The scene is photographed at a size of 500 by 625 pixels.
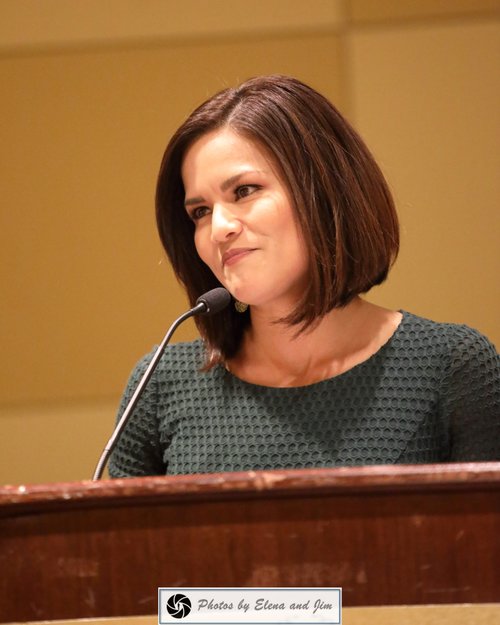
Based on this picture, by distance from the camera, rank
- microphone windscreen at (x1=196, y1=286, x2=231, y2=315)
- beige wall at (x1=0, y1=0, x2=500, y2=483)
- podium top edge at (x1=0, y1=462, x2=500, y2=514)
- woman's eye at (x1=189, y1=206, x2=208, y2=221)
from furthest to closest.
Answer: beige wall at (x1=0, y1=0, x2=500, y2=483)
woman's eye at (x1=189, y1=206, x2=208, y2=221)
microphone windscreen at (x1=196, y1=286, x2=231, y2=315)
podium top edge at (x1=0, y1=462, x2=500, y2=514)

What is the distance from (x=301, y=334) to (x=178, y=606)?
67 centimetres

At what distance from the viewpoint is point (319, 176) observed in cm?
125

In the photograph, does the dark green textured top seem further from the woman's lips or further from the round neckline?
the woman's lips

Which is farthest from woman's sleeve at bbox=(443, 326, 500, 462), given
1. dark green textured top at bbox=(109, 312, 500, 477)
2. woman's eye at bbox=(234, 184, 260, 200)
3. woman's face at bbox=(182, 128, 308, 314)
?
woman's eye at bbox=(234, 184, 260, 200)

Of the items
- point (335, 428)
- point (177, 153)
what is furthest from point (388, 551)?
point (177, 153)

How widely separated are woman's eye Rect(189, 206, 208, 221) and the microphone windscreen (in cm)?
14

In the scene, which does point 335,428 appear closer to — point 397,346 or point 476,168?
point 397,346

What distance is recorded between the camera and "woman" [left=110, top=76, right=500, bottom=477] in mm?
1216

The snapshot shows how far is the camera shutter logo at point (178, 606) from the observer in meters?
0.70

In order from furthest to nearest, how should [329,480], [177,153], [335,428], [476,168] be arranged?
[476,168] → [177,153] → [335,428] → [329,480]

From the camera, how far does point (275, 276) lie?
4.02ft

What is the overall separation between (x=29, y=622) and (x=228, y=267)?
62 cm

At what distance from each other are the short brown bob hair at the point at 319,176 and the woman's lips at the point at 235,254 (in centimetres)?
8

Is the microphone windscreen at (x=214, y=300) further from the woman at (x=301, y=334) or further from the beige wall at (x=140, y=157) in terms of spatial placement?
the beige wall at (x=140, y=157)
